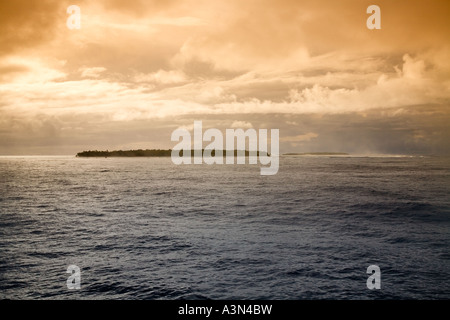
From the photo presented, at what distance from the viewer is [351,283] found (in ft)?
54.9

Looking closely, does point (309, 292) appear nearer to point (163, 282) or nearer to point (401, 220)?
point (163, 282)

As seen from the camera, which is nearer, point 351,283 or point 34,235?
point 351,283

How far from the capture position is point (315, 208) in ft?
135

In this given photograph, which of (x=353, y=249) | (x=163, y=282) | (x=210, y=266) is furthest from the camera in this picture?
(x=353, y=249)

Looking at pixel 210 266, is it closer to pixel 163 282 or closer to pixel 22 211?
pixel 163 282

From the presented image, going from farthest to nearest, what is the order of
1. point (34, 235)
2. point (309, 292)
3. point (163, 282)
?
point (34, 235)
point (163, 282)
point (309, 292)

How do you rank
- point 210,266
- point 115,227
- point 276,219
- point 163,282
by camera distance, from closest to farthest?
point 163,282
point 210,266
point 115,227
point 276,219

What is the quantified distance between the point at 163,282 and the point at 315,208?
2854 cm
